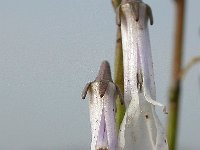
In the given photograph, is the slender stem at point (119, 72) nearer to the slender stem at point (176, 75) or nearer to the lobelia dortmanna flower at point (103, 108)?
the lobelia dortmanna flower at point (103, 108)

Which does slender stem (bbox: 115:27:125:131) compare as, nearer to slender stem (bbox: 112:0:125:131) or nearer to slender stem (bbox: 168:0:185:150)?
slender stem (bbox: 112:0:125:131)

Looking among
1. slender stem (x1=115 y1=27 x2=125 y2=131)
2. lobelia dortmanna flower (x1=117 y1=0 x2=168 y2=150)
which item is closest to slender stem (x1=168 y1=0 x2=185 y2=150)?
lobelia dortmanna flower (x1=117 y1=0 x2=168 y2=150)

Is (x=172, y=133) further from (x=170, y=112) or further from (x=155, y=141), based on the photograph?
(x=155, y=141)

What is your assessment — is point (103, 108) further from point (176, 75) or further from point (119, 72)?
point (176, 75)

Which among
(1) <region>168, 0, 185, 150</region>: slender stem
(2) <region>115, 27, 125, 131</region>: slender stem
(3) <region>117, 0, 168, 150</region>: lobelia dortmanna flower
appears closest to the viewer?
(1) <region>168, 0, 185, 150</region>: slender stem

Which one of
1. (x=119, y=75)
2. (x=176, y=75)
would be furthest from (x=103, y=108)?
(x=176, y=75)

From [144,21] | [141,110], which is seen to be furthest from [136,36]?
[141,110]
